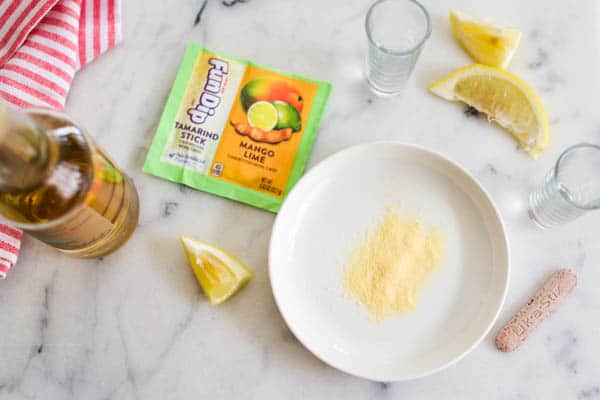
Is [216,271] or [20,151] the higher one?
[20,151]

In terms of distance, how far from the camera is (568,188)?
0.91 metres

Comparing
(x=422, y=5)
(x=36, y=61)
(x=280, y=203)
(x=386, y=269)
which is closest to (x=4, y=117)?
(x=36, y=61)

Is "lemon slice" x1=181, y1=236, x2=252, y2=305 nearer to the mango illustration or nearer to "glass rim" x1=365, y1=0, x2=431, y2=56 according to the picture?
the mango illustration

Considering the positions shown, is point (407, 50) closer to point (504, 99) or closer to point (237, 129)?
point (504, 99)

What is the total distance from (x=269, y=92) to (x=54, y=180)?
1.26 ft

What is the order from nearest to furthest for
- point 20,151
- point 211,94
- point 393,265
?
point 20,151 < point 393,265 < point 211,94

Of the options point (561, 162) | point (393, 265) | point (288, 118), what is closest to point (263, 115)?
point (288, 118)

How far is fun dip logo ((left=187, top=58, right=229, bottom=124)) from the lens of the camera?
96 cm

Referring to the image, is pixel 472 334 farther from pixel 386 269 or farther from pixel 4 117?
pixel 4 117

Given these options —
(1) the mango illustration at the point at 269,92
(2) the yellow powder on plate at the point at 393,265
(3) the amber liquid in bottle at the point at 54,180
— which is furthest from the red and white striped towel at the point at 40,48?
(2) the yellow powder on plate at the point at 393,265

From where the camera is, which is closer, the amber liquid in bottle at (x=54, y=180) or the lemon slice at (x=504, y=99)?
the amber liquid in bottle at (x=54, y=180)

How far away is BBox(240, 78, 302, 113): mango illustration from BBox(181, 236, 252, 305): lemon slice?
9.9 inches

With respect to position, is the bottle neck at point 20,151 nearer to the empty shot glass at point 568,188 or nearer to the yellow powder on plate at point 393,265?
the yellow powder on plate at point 393,265

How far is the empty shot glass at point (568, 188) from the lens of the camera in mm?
872
